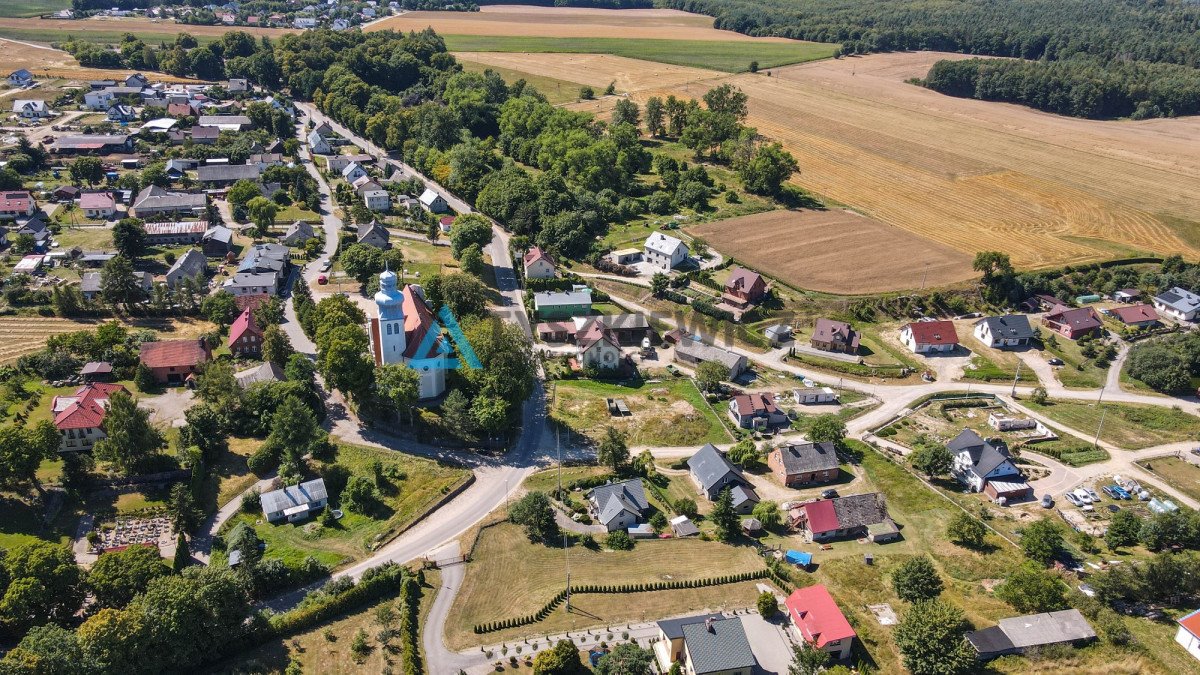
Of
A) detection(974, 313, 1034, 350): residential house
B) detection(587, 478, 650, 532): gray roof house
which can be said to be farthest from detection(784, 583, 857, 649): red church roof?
detection(974, 313, 1034, 350): residential house

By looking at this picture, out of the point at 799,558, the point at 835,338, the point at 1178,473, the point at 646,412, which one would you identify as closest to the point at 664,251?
the point at 835,338

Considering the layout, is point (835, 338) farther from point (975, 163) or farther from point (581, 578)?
point (975, 163)

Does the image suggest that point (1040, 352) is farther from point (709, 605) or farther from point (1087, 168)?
point (1087, 168)

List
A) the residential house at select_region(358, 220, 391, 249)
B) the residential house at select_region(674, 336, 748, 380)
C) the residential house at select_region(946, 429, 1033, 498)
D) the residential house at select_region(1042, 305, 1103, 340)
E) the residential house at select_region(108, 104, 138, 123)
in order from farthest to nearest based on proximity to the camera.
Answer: the residential house at select_region(108, 104, 138, 123) → the residential house at select_region(358, 220, 391, 249) → the residential house at select_region(1042, 305, 1103, 340) → the residential house at select_region(674, 336, 748, 380) → the residential house at select_region(946, 429, 1033, 498)

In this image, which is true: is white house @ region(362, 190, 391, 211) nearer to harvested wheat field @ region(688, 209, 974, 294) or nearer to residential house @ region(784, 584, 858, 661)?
harvested wheat field @ region(688, 209, 974, 294)

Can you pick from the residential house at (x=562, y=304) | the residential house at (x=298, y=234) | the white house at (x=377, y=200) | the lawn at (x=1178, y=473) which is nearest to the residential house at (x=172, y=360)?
the residential house at (x=298, y=234)
